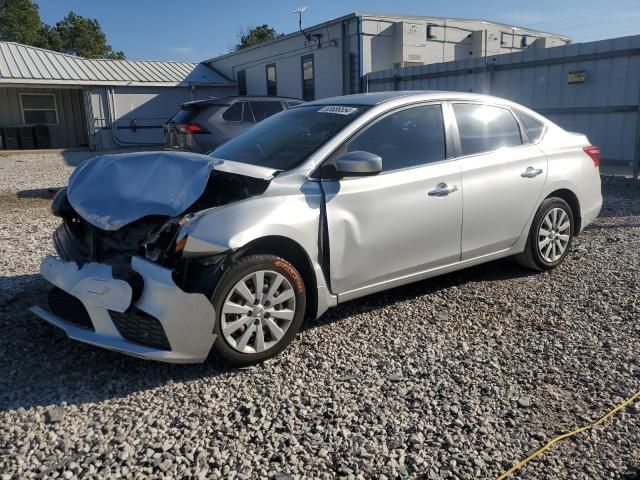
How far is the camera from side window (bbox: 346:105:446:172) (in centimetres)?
412

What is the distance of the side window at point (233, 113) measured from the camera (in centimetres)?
1007

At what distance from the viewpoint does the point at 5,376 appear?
3.37m

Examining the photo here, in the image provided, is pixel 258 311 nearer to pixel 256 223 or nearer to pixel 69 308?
pixel 256 223

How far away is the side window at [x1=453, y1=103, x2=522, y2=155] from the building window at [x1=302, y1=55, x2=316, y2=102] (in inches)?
576

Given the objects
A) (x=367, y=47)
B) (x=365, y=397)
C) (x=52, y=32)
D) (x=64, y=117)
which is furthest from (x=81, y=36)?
Answer: (x=365, y=397)

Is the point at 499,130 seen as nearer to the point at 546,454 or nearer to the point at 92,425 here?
the point at 546,454

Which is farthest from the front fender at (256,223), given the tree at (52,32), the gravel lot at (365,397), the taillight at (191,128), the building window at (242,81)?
the tree at (52,32)

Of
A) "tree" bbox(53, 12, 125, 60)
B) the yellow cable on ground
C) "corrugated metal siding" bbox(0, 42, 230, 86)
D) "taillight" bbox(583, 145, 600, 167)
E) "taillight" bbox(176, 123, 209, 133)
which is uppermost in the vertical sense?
"tree" bbox(53, 12, 125, 60)

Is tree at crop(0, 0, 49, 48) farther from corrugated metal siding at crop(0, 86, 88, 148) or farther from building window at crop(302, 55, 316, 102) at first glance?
building window at crop(302, 55, 316, 102)

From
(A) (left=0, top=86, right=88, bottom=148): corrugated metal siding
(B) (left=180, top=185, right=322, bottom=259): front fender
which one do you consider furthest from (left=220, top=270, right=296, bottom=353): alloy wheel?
(A) (left=0, top=86, right=88, bottom=148): corrugated metal siding

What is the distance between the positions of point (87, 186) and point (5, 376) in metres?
1.36

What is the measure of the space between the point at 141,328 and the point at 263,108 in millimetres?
8036

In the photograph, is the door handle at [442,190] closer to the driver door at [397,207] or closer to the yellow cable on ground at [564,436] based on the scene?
the driver door at [397,207]

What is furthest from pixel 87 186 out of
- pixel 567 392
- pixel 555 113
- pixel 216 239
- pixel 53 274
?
pixel 555 113
